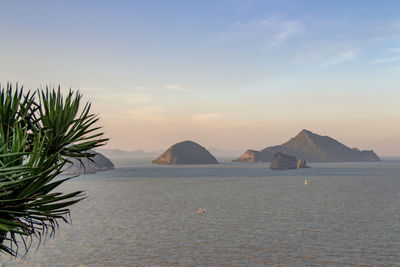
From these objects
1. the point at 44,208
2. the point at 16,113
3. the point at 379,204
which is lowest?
the point at 379,204

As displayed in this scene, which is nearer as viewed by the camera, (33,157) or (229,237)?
(33,157)

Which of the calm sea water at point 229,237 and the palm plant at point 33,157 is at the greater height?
the palm plant at point 33,157

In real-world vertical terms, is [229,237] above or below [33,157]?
below

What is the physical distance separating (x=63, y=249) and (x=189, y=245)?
12.3 metres

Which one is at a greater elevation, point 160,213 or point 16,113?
point 16,113

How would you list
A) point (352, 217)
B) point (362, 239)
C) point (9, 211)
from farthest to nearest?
point (352, 217)
point (362, 239)
point (9, 211)

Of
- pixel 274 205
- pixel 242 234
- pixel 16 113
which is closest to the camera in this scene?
pixel 16 113

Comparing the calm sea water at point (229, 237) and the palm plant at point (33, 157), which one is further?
the calm sea water at point (229, 237)

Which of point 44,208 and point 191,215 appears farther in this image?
point 191,215

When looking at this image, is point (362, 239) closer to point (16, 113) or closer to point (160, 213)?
point (160, 213)

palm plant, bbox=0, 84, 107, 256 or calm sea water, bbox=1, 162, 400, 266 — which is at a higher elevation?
palm plant, bbox=0, 84, 107, 256

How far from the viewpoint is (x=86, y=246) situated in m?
34.1

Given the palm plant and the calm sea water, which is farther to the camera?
the calm sea water

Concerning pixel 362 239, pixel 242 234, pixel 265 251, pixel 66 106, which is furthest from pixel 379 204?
pixel 66 106
